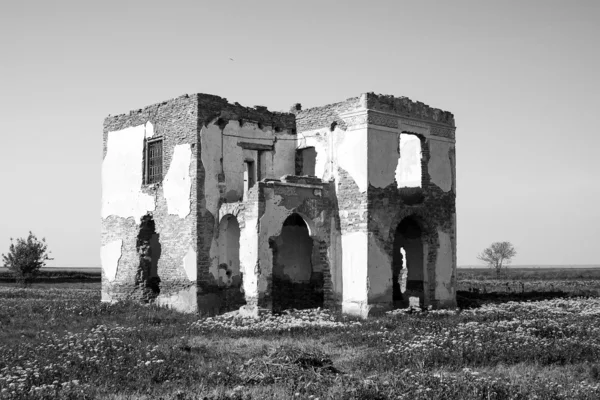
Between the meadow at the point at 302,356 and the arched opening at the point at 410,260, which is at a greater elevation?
the arched opening at the point at 410,260

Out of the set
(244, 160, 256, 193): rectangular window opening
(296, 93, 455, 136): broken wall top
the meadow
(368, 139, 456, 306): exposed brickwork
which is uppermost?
(296, 93, 455, 136): broken wall top

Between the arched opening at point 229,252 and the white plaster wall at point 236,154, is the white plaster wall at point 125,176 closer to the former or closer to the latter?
the white plaster wall at point 236,154

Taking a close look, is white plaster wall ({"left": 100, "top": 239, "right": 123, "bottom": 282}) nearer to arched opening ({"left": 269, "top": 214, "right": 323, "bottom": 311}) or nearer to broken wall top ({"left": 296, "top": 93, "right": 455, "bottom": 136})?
arched opening ({"left": 269, "top": 214, "right": 323, "bottom": 311})

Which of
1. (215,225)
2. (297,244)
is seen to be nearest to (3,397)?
(215,225)

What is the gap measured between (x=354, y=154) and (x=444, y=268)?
199 inches

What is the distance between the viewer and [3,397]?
8.64 m

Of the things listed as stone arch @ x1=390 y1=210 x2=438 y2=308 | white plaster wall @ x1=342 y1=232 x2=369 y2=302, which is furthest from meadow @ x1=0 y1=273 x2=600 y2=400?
stone arch @ x1=390 y1=210 x2=438 y2=308

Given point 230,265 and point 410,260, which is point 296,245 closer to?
point 230,265

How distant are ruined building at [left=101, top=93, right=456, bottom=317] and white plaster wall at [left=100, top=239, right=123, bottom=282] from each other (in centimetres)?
7

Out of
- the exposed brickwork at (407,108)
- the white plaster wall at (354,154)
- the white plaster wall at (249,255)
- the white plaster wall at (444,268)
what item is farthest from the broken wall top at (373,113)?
the white plaster wall at (249,255)

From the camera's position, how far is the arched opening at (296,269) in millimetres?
21438

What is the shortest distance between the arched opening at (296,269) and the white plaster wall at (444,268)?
12.5ft

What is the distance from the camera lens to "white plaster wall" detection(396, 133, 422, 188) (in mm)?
24031

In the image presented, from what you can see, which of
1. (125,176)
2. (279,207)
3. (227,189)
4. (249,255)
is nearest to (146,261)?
(125,176)
